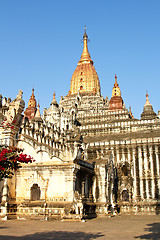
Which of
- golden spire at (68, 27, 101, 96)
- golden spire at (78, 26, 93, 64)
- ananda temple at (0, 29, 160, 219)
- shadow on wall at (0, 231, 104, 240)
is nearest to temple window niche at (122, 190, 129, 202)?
ananda temple at (0, 29, 160, 219)

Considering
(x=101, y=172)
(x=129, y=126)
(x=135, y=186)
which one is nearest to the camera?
(x=101, y=172)

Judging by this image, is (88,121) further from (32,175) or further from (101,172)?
(32,175)

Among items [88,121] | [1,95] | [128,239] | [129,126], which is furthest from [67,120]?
[128,239]

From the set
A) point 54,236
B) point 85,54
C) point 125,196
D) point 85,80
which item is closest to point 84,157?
point 125,196

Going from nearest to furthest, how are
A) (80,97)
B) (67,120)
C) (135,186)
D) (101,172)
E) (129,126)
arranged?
(101,172) < (135,186) < (129,126) < (67,120) < (80,97)

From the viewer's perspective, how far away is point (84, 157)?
3412 centimetres

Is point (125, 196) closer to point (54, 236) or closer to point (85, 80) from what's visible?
point (54, 236)

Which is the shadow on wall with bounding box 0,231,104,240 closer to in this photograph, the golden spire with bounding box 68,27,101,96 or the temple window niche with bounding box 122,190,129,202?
the temple window niche with bounding box 122,190,129,202

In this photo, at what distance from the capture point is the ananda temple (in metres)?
22.1

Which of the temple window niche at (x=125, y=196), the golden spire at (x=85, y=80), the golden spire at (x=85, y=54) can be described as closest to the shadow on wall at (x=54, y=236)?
the temple window niche at (x=125, y=196)

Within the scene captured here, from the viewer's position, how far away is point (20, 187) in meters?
23.0

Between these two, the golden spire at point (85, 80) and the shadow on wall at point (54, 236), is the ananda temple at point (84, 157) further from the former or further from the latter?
the shadow on wall at point (54, 236)

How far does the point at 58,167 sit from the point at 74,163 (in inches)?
50.8

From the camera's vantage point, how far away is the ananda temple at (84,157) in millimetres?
22094
